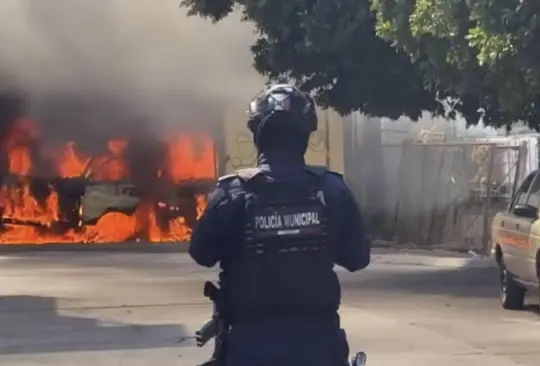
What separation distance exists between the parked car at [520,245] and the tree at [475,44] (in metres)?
1.24

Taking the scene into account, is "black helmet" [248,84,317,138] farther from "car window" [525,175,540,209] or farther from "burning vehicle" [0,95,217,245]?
"burning vehicle" [0,95,217,245]

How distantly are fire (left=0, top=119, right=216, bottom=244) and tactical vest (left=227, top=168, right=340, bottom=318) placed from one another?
25.8m

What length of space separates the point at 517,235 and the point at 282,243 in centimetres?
1017

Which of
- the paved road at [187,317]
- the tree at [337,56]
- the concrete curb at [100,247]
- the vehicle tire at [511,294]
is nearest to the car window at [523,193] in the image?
the vehicle tire at [511,294]

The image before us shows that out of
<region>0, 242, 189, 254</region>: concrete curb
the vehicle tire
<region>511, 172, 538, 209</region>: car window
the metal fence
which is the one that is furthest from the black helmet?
<region>0, 242, 189, 254</region>: concrete curb

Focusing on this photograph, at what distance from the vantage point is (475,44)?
14.2 meters

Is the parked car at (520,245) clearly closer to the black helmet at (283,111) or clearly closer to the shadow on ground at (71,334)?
the shadow on ground at (71,334)

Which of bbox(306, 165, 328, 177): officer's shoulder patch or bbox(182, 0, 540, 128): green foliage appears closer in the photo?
bbox(306, 165, 328, 177): officer's shoulder patch

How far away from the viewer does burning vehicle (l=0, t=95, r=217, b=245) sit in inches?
1198

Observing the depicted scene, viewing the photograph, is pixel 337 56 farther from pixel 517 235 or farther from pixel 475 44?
pixel 517 235

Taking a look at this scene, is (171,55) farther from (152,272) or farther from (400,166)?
(152,272)

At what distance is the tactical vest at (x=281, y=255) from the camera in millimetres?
4457

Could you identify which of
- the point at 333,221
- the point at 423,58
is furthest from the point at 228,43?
the point at 333,221

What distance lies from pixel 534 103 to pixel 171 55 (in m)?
13.6
